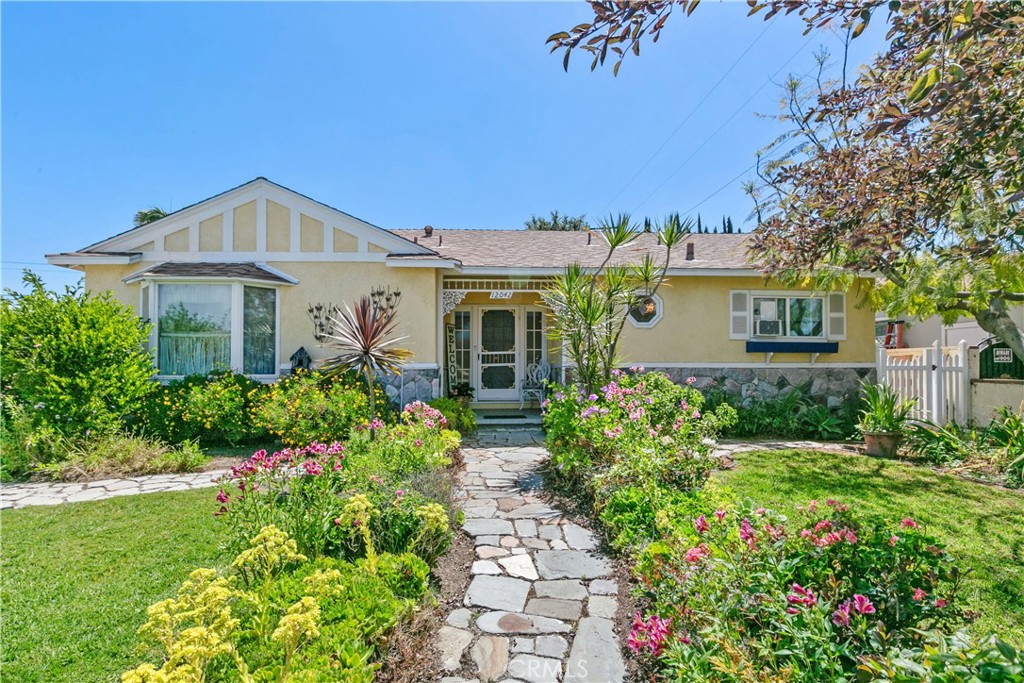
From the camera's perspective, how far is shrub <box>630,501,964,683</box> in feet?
6.51

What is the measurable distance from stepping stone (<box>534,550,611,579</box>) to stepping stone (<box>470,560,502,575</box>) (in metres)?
0.33

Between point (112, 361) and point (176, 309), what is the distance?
5.54 feet

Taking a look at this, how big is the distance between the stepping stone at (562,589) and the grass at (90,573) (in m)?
2.45

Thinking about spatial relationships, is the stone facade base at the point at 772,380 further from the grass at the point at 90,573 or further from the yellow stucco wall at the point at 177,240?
the yellow stucco wall at the point at 177,240

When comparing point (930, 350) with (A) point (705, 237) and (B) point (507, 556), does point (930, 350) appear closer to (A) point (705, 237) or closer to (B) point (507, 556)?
(A) point (705, 237)

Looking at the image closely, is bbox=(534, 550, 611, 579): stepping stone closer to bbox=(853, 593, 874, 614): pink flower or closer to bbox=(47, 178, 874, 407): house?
bbox=(853, 593, 874, 614): pink flower

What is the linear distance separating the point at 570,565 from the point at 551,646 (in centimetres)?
102

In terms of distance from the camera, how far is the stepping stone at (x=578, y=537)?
4.15 metres

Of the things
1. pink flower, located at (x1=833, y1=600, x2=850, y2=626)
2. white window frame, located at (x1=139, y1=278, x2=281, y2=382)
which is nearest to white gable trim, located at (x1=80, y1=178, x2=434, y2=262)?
white window frame, located at (x1=139, y1=278, x2=281, y2=382)

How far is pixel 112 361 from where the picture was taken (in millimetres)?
7086

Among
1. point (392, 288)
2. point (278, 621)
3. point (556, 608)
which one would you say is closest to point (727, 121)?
point (392, 288)

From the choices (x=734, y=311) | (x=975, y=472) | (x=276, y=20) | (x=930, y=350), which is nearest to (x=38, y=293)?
(x=276, y=20)

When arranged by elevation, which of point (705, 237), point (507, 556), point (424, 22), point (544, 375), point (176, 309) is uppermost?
point (424, 22)

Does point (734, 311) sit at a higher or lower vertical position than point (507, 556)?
higher
